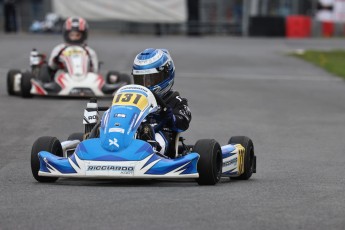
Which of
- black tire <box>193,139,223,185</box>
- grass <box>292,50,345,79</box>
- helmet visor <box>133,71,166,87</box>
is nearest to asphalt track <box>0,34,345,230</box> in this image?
black tire <box>193,139,223,185</box>

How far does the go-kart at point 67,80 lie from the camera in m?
17.2

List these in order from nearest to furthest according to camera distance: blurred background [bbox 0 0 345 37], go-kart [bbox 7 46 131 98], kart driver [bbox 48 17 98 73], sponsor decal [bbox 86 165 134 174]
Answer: sponsor decal [bbox 86 165 134 174], go-kart [bbox 7 46 131 98], kart driver [bbox 48 17 98 73], blurred background [bbox 0 0 345 37]

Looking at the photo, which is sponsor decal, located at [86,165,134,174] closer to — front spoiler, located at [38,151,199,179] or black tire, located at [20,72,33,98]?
front spoiler, located at [38,151,199,179]

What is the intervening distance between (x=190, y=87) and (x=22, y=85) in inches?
158

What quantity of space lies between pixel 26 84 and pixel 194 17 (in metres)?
25.2

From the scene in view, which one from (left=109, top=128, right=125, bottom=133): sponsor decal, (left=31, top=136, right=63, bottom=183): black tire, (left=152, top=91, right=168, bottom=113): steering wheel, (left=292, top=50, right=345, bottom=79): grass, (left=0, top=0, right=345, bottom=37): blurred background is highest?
(left=152, top=91, right=168, bottom=113): steering wheel

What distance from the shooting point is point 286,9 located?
4450 centimetres

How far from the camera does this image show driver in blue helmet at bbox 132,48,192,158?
880 cm

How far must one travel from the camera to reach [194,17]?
4197cm

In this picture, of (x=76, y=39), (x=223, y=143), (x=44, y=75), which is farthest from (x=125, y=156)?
(x=76, y=39)

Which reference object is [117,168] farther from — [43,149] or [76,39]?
[76,39]

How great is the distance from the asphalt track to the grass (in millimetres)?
547

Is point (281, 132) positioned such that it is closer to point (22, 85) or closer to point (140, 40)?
point (22, 85)

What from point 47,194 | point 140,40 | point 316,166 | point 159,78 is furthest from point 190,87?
point 140,40
